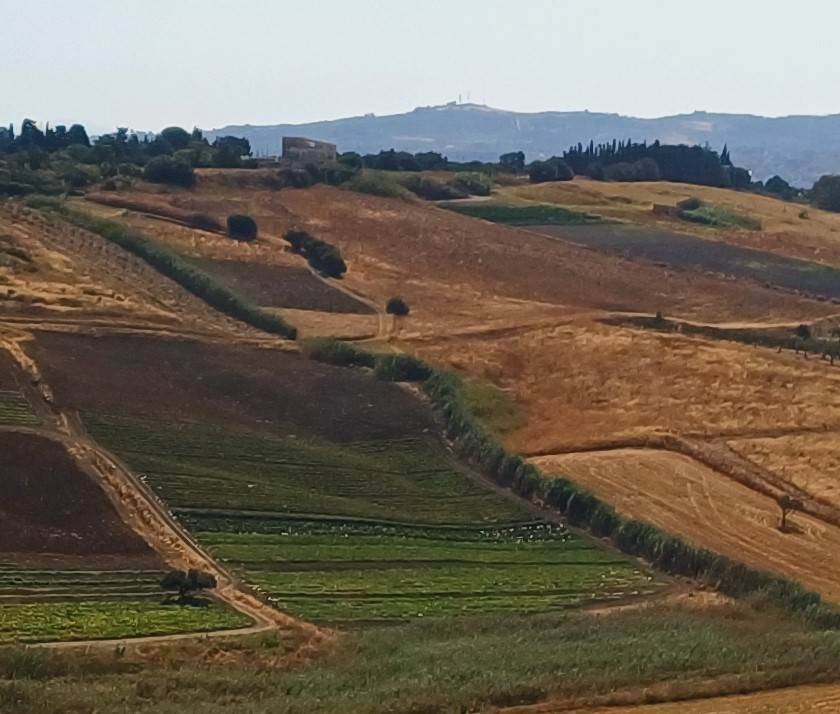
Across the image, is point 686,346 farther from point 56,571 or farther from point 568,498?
point 56,571

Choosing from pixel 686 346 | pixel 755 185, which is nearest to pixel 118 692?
pixel 686 346

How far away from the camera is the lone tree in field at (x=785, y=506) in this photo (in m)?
35.3

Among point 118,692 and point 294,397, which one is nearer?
point 118,692

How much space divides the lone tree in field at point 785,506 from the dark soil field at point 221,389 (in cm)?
1150

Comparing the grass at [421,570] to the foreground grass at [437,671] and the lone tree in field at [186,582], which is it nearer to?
the lone tree in field at [186,582]

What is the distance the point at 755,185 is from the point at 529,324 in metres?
86.9

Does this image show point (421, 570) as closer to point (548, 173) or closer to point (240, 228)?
point (240, 228)

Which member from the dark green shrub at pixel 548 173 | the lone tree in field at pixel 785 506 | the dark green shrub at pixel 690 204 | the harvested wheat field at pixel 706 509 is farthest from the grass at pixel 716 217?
the lone tree in field at pixel 785 506

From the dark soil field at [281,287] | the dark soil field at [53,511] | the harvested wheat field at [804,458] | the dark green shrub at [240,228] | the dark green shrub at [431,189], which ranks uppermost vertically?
the dark green shrub at [431,189]

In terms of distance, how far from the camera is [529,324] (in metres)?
59.3

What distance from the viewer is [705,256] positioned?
79.9m

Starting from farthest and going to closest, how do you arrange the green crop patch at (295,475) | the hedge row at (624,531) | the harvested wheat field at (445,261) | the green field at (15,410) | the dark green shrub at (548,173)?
the dark green shrub at (548,173) < the harvested wheat field at (445,261) < the green field at (15,410) < the green crop patch at (295,475) < the hedge row at (624,531)

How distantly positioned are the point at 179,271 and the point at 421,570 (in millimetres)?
33611

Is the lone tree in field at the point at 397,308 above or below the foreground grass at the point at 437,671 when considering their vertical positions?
above
